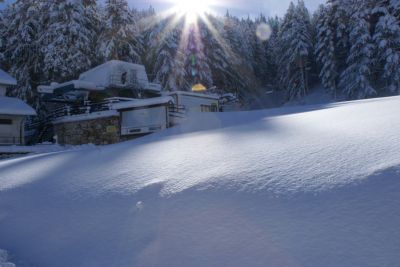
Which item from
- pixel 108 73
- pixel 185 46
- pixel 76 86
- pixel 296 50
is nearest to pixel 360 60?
pixel 296 50

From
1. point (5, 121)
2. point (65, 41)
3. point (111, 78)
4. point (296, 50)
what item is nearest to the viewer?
point (5, 121)

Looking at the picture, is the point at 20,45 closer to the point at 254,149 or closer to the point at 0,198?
the point at 0,198

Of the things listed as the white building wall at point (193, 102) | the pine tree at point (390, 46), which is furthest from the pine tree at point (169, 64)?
the pine tree at point (390, 46)

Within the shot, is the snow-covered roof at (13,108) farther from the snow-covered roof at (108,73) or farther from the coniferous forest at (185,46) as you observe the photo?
the coniferous forest at (185,46)

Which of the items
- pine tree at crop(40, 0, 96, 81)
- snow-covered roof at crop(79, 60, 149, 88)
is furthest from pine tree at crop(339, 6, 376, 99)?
pine tree at crop(40, 0, 96, 81)

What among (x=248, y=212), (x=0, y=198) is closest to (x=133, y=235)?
(x=248, y=212)

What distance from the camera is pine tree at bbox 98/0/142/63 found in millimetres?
33441

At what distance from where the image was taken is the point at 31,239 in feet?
14.3

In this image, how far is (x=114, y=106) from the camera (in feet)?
67.9

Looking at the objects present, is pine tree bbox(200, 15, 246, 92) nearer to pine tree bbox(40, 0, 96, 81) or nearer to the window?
pine tree bbox(40, 0, 96, 81)

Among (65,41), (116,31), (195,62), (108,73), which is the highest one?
(116,31)

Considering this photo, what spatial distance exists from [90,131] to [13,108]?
16.4 ft

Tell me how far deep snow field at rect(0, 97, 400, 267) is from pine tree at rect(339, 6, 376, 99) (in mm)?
29411

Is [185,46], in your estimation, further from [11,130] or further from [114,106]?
[11,130]
